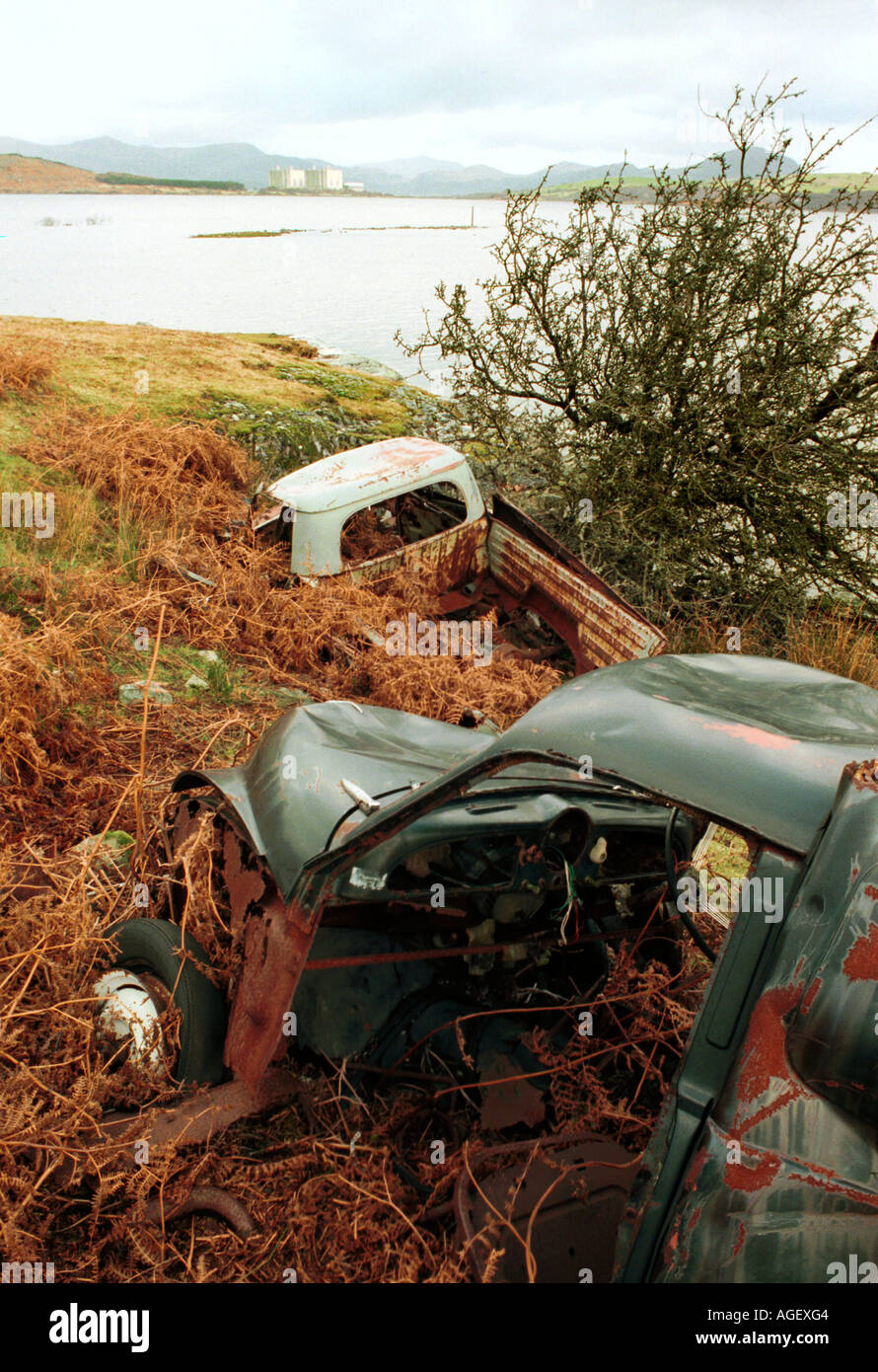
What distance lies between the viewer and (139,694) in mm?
5570

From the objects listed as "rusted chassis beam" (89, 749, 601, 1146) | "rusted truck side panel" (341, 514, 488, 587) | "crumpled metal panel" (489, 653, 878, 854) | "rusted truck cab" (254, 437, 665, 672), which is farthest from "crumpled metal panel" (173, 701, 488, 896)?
"rusted truck side panel" (341, 514, 488, 587)

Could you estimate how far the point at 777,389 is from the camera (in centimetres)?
786

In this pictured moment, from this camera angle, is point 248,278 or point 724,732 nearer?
point 724,732

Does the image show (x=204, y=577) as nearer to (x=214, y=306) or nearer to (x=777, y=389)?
(x=777, y=389)

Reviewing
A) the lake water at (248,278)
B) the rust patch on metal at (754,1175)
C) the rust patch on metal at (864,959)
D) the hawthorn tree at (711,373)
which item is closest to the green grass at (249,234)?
the lake water at (248,278)

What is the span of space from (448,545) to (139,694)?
3.06m

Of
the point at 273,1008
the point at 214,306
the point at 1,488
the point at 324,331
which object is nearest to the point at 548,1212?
the point at 273,1008

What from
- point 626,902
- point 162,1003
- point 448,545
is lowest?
point 162,1003

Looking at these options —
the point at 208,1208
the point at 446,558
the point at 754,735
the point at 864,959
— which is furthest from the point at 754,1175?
the point at 446,558

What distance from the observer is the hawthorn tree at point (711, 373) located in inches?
305

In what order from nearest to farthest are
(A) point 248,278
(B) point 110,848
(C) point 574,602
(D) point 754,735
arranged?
(D) point 754,735, (B) point 110,848, (C) point 574,602, (A) point 248,278

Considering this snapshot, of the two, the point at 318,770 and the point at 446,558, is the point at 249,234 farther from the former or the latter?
the point at 318,770

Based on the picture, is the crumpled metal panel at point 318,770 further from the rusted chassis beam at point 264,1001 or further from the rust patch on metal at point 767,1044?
the rust patch on metal at point 767,1044

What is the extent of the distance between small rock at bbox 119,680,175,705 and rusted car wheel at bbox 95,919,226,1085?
8.81 feet
